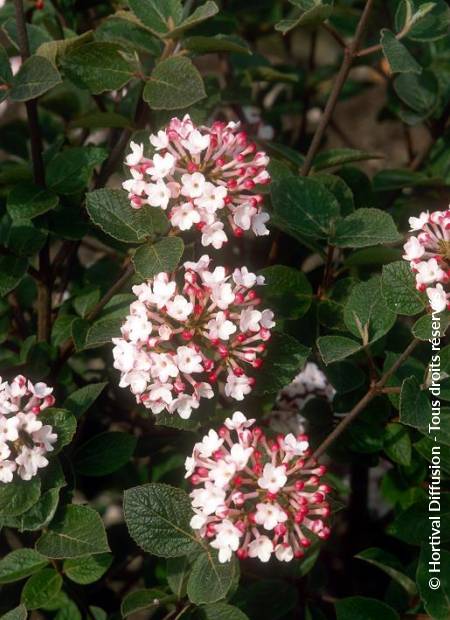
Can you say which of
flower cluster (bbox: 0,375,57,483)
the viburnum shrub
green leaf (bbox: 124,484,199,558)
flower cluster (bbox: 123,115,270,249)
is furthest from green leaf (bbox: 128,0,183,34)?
green leaf (bbox: 124,484,199,558)

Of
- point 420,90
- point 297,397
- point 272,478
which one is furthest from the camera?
point 420,90

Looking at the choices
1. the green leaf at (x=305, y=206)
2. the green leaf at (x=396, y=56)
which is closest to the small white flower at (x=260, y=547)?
the green leaf at (x=305, y=206)

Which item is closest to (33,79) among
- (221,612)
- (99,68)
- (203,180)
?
(99,68)

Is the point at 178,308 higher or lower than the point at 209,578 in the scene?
higher

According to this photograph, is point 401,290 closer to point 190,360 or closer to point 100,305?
point 190,360

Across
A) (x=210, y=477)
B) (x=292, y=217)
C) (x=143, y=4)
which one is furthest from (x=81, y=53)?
(x=210, y=477)

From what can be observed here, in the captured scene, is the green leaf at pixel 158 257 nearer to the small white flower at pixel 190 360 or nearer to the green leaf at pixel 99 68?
the small white flower at pixel 190 360
